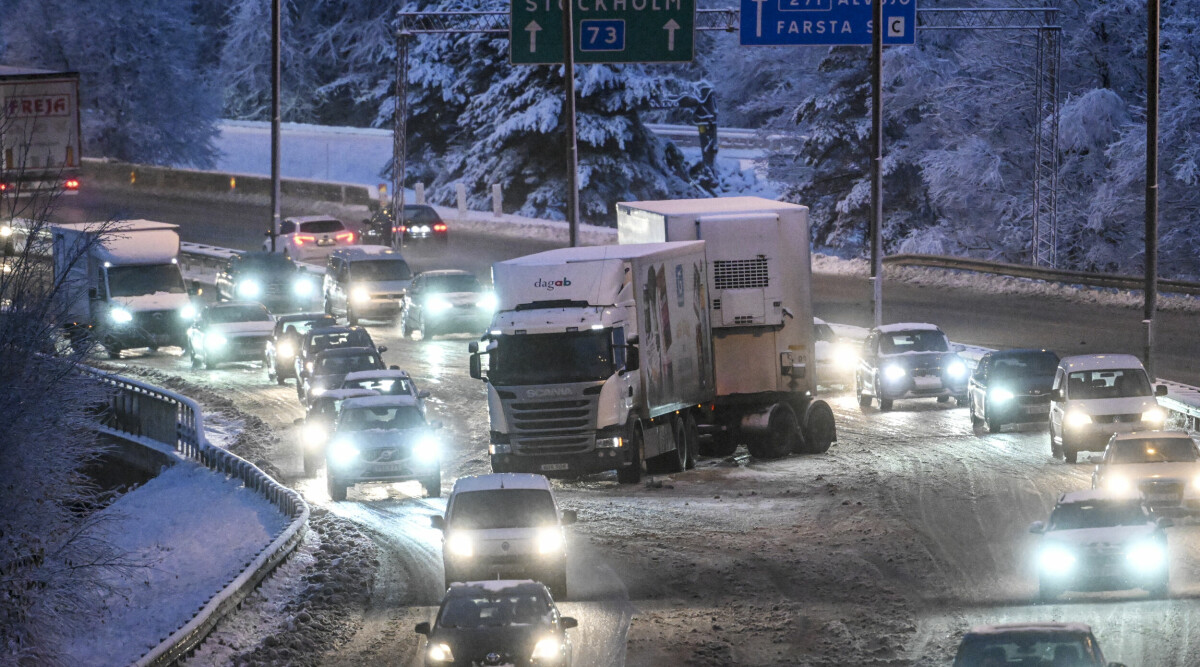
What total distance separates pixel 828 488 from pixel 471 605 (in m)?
12.9

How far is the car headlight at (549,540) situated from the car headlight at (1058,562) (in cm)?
547

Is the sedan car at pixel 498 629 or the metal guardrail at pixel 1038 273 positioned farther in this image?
the metal guardrail at pixel 1038 273

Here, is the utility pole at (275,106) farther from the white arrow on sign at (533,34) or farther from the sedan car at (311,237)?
the white arrow on sign at (533,34)

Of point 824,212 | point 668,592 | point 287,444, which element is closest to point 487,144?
point 824,212

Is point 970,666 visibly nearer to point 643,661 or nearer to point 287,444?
point 643,661

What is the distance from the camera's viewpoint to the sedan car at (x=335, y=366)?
36.5 metres

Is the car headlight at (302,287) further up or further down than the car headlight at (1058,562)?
further up

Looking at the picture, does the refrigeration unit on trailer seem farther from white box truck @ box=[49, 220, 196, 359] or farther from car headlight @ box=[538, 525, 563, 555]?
white box truck @ box=[49, 220, 196, 359]

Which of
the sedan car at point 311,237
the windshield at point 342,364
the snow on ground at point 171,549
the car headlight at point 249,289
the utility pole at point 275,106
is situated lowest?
the snow on ground at point 171,549

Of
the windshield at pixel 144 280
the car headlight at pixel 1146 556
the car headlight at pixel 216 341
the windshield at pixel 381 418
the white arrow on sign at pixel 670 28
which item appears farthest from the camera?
the windshield at pixel 144 280

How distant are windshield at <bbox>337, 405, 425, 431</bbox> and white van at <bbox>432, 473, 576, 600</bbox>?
7641 mm

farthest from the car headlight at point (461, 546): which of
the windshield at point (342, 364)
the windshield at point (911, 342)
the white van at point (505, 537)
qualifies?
the windshield at point (911, 342)

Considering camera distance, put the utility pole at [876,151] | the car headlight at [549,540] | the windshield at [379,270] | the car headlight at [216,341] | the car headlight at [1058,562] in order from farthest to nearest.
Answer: the windshield at [379,270], the car headlight at [216,341], the utility pole at [876,151], the car headlight at [549,540], the car headlight at [1058,562]

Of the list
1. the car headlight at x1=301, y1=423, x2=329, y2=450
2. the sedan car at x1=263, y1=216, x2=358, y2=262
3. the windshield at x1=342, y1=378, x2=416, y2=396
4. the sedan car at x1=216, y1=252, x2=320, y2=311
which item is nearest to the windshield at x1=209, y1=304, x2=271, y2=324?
the sedan car at x1=216, y1=252, x2=320, y2=311
